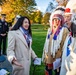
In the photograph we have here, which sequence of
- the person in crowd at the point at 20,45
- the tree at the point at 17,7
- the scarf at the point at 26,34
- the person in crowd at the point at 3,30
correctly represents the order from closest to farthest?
the person in crowd at the point at 20,45
the scarf at the point at 26,34
the person in crowd at the point at 3,30
the tree at the point at 17,7

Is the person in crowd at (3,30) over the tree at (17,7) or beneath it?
over

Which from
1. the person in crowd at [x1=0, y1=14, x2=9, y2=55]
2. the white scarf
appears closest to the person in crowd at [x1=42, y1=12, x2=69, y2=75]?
the white scarf

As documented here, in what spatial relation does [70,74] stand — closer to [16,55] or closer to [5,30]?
[16,55]

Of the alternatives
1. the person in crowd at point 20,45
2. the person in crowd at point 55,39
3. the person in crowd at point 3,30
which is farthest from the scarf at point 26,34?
the person in crowd at point 3,30

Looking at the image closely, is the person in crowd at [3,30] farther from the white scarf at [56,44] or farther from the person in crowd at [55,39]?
the white scarf at [56,44]

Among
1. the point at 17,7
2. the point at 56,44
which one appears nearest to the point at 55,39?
the point at 56,44

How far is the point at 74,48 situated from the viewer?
111 inches

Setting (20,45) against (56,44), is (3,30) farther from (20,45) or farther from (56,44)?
(56,44)

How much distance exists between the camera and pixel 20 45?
5.42 metres

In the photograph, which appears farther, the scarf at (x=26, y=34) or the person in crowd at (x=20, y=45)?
the scarf at (x=26, y=34)

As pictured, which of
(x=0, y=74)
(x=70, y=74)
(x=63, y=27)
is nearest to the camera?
(x=70, y=74)

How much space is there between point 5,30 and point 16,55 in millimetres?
7775

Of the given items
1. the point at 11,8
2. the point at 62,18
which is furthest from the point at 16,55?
the point at 11,8

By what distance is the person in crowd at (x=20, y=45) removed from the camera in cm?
536
